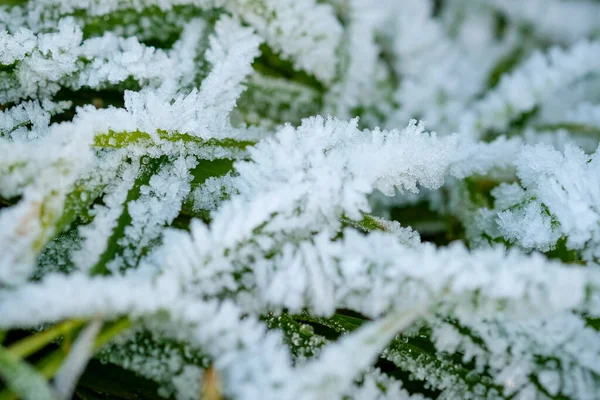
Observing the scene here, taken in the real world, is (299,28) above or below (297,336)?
above

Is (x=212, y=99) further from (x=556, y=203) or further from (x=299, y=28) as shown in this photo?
(x=556, y=203)

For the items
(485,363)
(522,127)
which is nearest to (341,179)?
(485,363)

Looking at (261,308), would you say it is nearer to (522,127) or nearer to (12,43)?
(12,43)

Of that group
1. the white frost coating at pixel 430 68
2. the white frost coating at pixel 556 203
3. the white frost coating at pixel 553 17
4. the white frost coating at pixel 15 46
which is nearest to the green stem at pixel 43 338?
the white frost coating at pixel 15 46

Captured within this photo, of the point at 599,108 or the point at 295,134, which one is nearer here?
the point at 295,134

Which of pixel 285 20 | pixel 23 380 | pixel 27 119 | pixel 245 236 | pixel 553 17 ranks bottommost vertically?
pixel 23 380

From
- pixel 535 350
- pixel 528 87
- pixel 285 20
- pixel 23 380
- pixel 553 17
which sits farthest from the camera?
pixel 553 17

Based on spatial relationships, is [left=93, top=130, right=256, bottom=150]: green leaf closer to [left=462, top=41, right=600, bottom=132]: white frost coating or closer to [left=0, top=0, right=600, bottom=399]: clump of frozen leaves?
[left=0, top=0, right=600, bottom=399]: clump of frozen leaves

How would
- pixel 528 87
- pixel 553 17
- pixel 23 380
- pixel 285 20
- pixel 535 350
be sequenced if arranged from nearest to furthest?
pixel 23 380, pixel 535 350, pixel 285 20, pixel 528 87, pixel 553 17

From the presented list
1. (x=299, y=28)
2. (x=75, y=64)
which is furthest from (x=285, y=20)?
(x=75, y=64)
